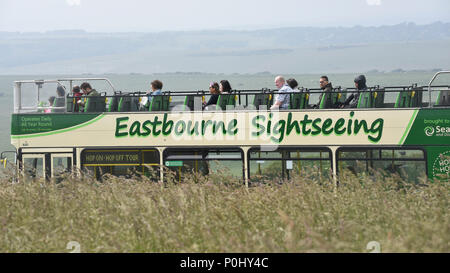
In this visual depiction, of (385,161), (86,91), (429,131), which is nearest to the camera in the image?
(429,131)

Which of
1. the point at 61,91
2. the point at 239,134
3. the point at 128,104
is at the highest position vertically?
the point at 61,91

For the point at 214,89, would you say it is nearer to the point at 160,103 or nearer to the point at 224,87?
the point at 224,87

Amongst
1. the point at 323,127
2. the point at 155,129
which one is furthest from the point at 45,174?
the point at 323,127

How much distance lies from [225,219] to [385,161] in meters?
5.85

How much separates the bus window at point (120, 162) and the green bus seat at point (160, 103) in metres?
0.99

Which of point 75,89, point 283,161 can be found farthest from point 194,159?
point 75,89

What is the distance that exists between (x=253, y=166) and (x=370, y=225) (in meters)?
5.34

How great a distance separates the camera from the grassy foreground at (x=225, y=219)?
21.7 ft

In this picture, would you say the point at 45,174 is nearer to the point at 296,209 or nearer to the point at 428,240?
the point at 296,209

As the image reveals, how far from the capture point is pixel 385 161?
12.6 meters

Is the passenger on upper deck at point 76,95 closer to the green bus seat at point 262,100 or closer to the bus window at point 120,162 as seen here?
the bus window at point 120,162

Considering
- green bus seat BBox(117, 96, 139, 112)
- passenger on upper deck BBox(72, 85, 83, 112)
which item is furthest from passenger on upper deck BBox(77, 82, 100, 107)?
green bus seat BBox(117, 96, 139, 112)

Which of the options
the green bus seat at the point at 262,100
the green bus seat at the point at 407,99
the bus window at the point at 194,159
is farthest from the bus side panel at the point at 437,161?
the bus window at the point at 194,159

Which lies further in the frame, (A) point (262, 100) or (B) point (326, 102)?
(A) point (262, 100)
